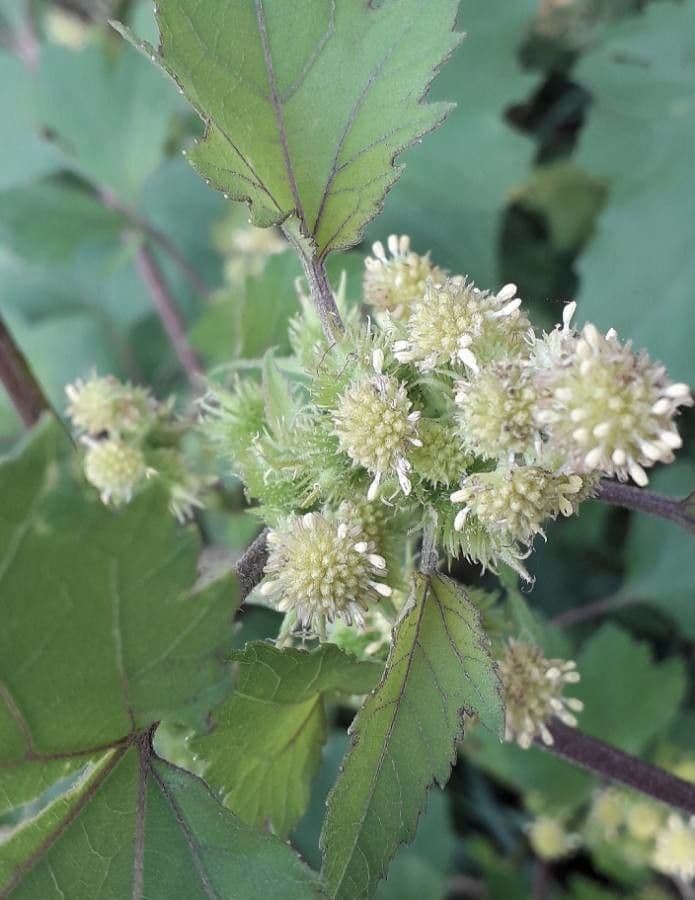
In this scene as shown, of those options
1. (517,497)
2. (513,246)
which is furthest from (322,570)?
(513,246)

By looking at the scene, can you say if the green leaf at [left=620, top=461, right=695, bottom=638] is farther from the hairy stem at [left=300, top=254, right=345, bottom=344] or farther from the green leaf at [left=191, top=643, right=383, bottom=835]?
the hairy stem at [left=300, top=254, right=345, bottom=344]

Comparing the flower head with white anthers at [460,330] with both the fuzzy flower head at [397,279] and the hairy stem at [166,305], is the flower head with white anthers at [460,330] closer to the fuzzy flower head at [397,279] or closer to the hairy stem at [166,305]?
the fuzzy flower head at [397,279]

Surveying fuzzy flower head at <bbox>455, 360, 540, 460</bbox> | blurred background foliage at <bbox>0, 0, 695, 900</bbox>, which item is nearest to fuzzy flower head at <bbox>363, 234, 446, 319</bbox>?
fuzzy flower head at <bbox>455, 360, 540, 460</bbox>

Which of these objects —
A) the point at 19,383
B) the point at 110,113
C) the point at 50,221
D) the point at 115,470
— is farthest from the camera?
the point at 110,113

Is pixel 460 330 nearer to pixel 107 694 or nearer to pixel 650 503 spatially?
pixel 650 503

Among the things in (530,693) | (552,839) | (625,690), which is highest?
(530,693)

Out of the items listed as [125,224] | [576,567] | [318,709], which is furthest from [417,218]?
[318,709]

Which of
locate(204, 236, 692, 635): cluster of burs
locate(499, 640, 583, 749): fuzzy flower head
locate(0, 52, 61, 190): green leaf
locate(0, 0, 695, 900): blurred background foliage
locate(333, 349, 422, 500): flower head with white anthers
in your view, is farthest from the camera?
locate(0, 52, 61, 190): green leaf

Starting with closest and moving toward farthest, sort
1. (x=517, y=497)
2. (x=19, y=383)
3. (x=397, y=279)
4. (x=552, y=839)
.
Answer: (x=517, y=497), (x=397, y=279), (x=19, y=383), (x=552, y=839)
